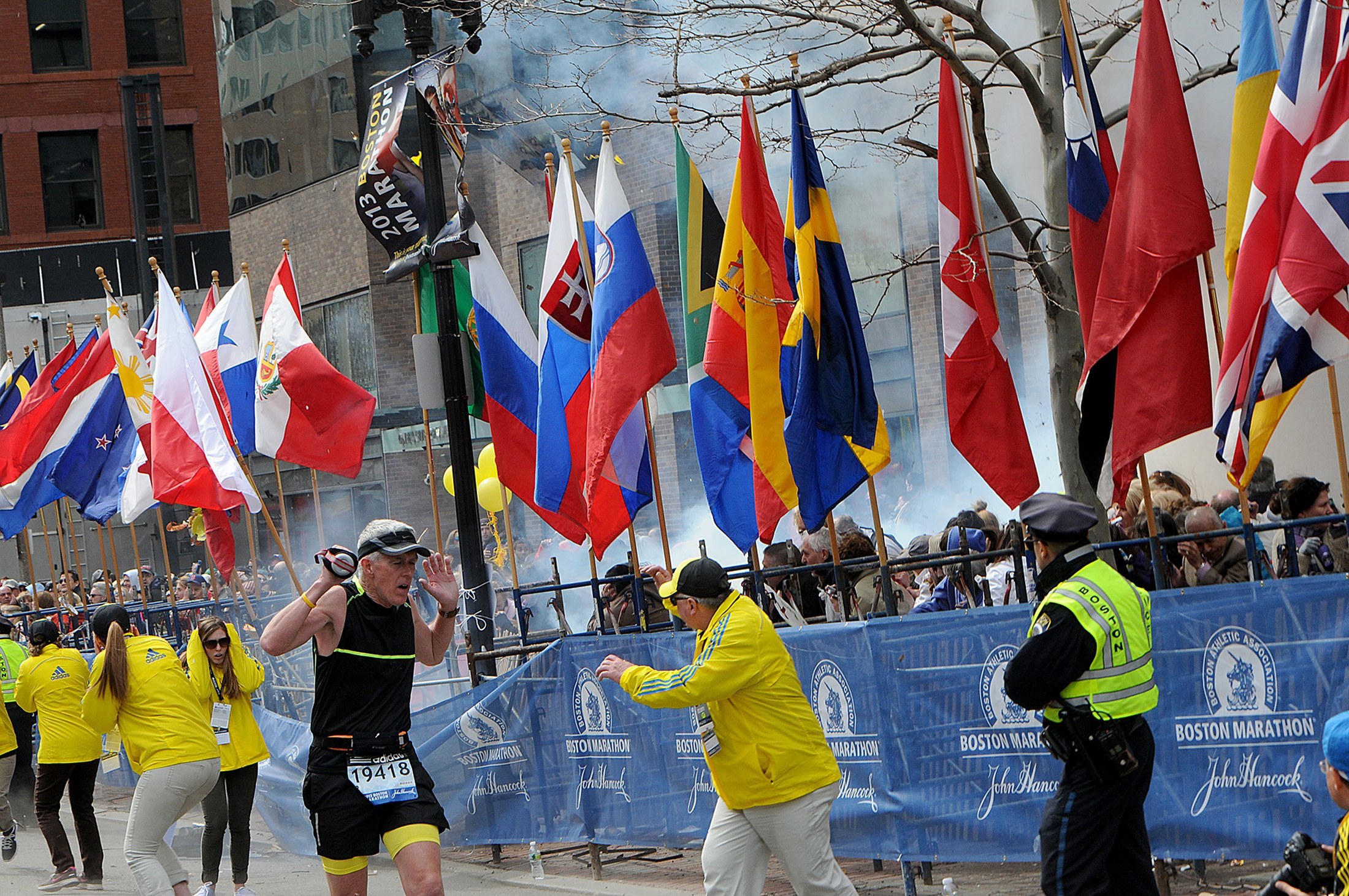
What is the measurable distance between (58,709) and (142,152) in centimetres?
2917

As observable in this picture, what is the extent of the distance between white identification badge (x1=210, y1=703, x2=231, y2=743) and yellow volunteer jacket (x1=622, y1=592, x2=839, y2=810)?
368 cm

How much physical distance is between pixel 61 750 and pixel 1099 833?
25.0ft

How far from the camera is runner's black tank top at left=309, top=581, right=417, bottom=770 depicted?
5656 millimetres

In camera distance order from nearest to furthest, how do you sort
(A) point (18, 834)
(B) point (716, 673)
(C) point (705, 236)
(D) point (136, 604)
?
(B) point (716, 673)
(C) point (705, 236)
(A) point (18, 834)
(D) point (136, 604)

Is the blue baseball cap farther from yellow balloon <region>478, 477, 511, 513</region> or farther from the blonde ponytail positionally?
yellow balloon <region>478, 477, 511, 513</region>

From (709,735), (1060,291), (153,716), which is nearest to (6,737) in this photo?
(153,716)

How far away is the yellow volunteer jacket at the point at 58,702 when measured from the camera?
33.4 ft

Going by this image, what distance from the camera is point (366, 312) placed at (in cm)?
2944

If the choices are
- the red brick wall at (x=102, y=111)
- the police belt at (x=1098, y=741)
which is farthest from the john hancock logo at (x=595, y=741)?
the red brick wall at (x=102, y=111)

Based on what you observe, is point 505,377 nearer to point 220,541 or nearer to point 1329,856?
point 220,541

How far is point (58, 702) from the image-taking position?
10.4 m

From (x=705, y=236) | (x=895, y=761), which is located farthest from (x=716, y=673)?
(x=705, y=236)

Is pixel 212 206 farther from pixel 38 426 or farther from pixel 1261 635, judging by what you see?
pixel 1261 635

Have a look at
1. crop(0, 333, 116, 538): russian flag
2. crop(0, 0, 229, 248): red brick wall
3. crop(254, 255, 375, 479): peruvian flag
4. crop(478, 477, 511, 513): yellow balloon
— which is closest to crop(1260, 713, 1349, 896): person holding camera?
crop(254, 255, 375, 479): peruvian flag
